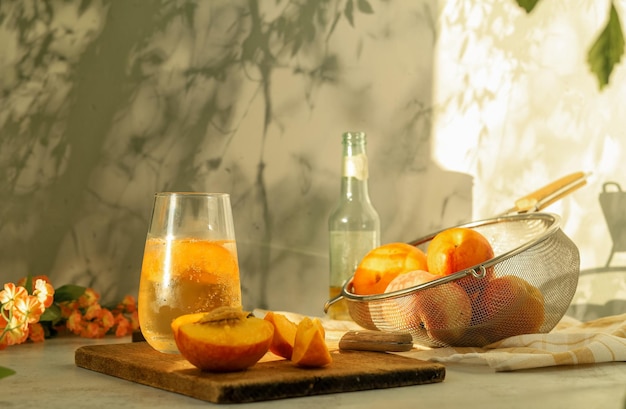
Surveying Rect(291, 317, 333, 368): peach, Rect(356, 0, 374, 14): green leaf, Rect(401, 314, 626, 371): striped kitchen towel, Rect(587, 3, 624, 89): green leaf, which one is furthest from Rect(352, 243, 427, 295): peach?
Rect(587, 3, 624, 89): green leaf

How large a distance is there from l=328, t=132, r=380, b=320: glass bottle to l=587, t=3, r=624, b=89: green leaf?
1.01 meters

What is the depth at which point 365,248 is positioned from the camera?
4.50 feet

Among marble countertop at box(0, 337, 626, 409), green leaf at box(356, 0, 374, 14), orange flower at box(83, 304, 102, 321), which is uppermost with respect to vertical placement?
green leaf at box(356, 0, 374, 14)

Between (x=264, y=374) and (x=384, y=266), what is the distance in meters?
0.45

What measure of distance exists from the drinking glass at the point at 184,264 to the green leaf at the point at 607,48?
0.59 metres

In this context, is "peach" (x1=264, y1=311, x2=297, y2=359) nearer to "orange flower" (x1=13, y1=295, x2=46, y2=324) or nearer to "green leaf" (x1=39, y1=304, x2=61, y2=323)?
"orange flower" (x1=13, y1=295, x2=46, y2=324)

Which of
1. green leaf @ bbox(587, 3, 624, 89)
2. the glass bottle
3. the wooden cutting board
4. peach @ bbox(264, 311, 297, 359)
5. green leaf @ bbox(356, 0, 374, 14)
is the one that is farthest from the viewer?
green leaf @ bbox(356, 0, 374, 14)

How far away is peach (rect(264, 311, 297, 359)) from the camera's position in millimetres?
848

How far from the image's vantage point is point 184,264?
2.86 ft

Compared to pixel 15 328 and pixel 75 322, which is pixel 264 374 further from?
pixel 75 322

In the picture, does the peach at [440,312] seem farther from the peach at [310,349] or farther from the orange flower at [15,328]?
the orange flower at [15,328]

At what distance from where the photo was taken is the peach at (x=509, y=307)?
104 centimetres

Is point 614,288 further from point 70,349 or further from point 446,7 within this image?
point 70,349

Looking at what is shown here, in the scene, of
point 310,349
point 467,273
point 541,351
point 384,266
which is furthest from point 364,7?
point 310,349
